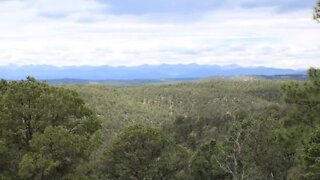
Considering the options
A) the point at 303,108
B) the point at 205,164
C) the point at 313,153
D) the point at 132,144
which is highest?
the point at 303,108

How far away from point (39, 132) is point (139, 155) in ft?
54.5

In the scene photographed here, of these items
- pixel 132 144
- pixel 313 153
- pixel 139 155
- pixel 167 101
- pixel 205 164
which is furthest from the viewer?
pixel 167 101

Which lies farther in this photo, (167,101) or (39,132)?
(167,101)

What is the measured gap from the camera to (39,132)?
75.9 ft

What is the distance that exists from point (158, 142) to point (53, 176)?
1634cm

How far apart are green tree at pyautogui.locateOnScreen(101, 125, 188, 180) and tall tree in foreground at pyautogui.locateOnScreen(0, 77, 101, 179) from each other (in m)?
14.5

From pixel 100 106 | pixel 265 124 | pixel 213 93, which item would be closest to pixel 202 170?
pixel 265 124

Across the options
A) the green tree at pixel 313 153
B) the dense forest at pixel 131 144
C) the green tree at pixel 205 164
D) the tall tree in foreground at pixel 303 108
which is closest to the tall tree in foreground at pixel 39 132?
the dense forest at pixel 131 144

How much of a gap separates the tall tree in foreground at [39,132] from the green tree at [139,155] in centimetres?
1447

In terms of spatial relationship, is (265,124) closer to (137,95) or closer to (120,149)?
(120,149)

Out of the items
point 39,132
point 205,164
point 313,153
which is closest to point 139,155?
point 205,164

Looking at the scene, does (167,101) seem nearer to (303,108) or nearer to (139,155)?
(139,155)

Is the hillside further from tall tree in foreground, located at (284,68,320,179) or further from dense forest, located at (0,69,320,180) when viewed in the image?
tall tree in foreground, located at (284,68,320,179)

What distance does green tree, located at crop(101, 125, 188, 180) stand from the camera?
38.9 m
